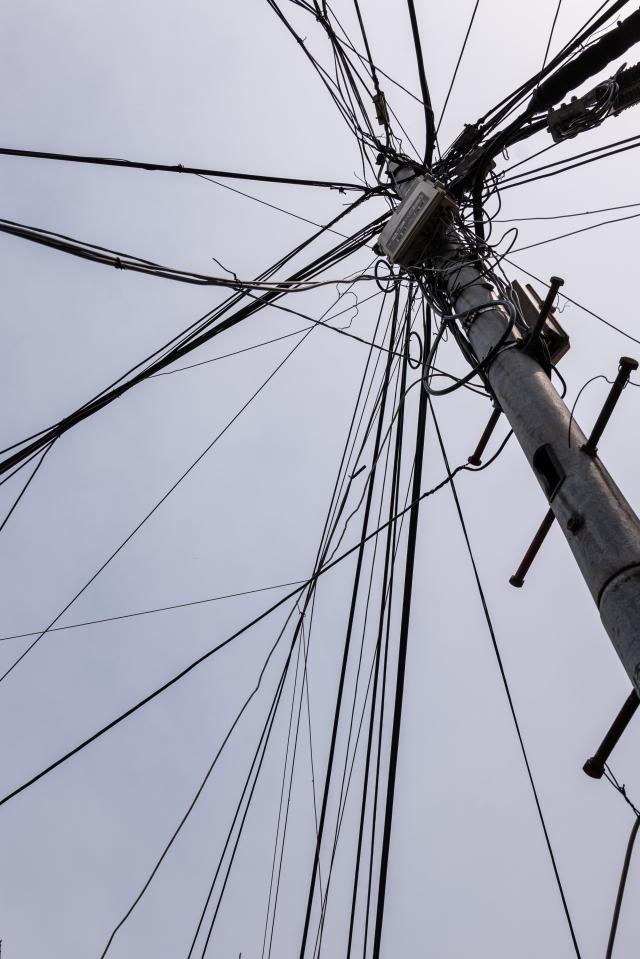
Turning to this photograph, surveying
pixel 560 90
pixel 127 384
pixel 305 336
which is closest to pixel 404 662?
pixel 127 384

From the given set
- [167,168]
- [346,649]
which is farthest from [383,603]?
[167,168]

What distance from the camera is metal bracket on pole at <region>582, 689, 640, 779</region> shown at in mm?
2098

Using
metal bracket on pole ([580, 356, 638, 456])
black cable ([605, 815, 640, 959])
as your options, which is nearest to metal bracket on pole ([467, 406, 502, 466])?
metal bracket on pole ([580, 356, 638, 456])

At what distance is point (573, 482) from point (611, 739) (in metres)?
0.84

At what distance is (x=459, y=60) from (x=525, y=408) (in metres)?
3.60

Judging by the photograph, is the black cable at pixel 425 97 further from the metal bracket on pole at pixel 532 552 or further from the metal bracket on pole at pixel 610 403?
the metal bracket on pole at pixel 532 552

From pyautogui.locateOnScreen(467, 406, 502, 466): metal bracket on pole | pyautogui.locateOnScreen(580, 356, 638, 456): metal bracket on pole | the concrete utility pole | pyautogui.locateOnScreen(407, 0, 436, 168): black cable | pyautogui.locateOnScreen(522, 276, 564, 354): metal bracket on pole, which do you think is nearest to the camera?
the concrete utility pole

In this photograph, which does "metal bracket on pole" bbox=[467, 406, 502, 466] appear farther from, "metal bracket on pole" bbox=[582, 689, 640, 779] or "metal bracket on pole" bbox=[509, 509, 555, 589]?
"metal bracket on pole" bbox=[582, 689, 640, 779]

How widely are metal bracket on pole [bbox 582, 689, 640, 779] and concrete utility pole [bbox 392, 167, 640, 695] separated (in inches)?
13.5

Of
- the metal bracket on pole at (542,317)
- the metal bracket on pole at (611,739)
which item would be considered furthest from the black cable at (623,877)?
the metal bracket on pole at (542,317)

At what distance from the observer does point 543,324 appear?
2.70 meters

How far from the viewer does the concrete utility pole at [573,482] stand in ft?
6.14

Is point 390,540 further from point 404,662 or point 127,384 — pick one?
point 127,384

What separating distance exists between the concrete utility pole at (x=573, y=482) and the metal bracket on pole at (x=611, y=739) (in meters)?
0.34
